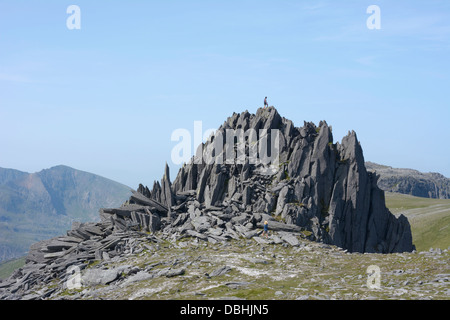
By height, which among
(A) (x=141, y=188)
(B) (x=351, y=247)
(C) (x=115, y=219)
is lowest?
(B) (x=351, y=247)

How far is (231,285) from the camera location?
39.6m

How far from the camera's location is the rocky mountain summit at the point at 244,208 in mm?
58656

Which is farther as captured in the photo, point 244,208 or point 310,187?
point 310,187

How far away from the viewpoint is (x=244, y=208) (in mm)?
67375

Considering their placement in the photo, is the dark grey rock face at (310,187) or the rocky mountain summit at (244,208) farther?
the dark grey rock face at (310,187)

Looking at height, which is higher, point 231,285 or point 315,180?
point 315,180

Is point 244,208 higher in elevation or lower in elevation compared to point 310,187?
lower

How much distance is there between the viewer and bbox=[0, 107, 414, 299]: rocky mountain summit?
2309 inches

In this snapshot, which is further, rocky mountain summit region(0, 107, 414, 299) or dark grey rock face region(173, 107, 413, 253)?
dark grey rock face region(173, 107, 413, 253)
